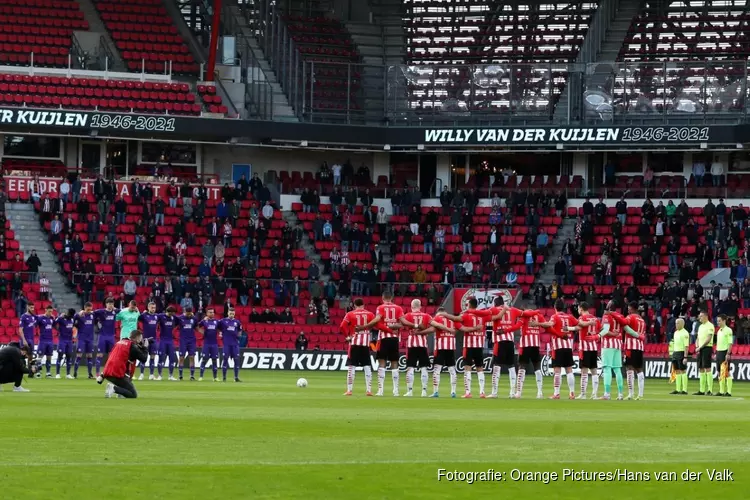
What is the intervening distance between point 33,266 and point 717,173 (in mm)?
29582

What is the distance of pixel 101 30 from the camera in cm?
6538

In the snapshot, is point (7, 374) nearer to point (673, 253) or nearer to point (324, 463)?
point (324, 463)

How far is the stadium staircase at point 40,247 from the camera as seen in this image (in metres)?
53.6

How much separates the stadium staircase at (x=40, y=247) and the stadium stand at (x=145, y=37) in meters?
9.92

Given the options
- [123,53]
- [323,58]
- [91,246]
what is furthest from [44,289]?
[323,58]

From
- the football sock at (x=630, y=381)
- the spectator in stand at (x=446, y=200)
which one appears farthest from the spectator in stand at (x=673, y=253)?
the football sock at (x=630, y=381)

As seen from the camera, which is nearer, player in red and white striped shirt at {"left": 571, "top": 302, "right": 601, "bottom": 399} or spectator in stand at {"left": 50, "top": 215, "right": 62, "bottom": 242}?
player in red and white striped shirt at {"left": 571, "top": 302, "right": 601, "bottom": 399}

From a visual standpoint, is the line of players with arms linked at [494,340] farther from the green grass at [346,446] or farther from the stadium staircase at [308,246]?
the stadium staircase at [308,246]

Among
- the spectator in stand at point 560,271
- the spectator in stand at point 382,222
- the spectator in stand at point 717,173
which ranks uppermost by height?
the spectator in stand at point 717,173

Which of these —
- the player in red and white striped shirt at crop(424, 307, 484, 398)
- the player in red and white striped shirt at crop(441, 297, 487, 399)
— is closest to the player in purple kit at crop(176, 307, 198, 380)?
the player in red and white striped shirt at crop(424, 307, 484, 398)

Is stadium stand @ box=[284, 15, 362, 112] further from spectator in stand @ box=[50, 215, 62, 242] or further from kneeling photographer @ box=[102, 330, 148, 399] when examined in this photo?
kneeling photographer @ box=[102, 330, 148, 399]

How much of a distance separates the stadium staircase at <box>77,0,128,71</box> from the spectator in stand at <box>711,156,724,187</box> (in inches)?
1037

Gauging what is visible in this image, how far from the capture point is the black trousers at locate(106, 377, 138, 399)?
28.0 metres

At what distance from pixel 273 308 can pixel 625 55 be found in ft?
69.9
